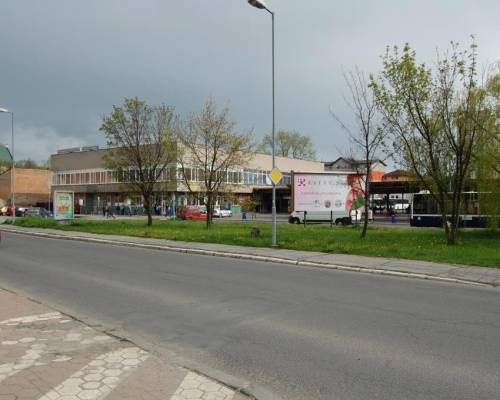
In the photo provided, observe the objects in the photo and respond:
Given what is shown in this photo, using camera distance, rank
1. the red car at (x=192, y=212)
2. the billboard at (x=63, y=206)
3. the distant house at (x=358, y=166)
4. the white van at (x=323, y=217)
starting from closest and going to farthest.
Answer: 1. the distant house at (x=358, y=166)
2. the billboard at (x=63, y=206)
3. the white van at (x=323, y=217)
4. the red car at (x=192, y=212)

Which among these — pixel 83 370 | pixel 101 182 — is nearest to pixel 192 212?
pixel 101 182

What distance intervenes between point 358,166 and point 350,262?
34.5 ft

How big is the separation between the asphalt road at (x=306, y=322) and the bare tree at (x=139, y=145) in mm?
18564

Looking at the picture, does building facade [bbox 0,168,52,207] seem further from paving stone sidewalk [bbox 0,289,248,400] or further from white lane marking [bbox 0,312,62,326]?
paving stone sidewalk [bbox 0,289,248,400]

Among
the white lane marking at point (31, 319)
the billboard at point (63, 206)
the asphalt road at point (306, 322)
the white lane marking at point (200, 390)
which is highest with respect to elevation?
the billboard at point (63, 206)

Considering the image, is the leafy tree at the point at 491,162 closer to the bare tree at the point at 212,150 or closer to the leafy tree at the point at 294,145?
the bare tree at the point at 212,150

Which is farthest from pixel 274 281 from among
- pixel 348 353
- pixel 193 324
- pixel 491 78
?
pixel 491 78

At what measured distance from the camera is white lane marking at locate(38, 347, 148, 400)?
407cm

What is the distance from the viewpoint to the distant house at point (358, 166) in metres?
22.5

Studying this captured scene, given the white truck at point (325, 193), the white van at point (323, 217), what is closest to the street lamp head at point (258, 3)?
the white truck at point (325, 193)

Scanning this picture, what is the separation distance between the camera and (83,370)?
4691 mm

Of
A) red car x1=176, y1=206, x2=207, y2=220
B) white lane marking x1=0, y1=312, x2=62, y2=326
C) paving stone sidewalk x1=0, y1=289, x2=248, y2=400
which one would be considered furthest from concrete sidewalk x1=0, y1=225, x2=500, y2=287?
red car x1=176, y1=206, x2=207, y2=220

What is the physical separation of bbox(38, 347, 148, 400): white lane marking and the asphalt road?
664mm

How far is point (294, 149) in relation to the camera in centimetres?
9838
